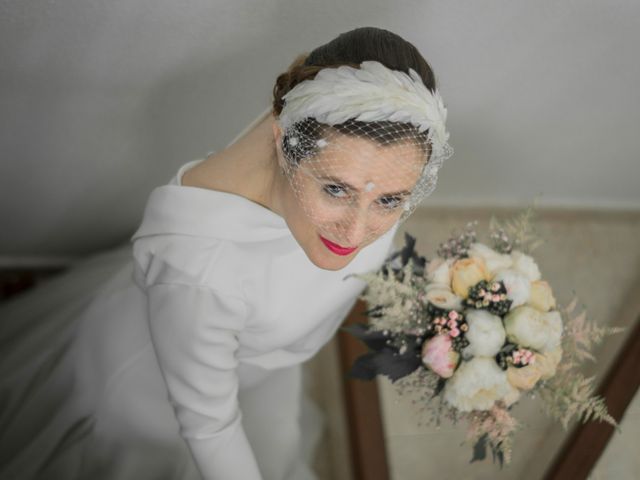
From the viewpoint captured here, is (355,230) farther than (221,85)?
No

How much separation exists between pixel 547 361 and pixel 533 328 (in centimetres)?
8

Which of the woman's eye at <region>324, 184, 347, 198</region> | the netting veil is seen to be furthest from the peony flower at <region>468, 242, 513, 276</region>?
the woman's eye at <region>324, 184, 347, 198</region>

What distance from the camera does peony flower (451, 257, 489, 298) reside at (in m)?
1.33

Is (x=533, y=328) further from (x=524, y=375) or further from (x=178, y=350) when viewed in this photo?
(x=178, y=350)

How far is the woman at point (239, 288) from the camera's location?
1.12 m

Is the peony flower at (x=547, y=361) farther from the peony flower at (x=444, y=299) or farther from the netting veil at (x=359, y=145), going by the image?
the netting veil at (x=359, y=145)

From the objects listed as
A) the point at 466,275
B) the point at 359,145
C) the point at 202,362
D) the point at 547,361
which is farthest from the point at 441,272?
the point at 202,362

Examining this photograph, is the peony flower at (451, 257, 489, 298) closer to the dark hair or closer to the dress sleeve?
the dark hair

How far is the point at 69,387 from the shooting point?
175 centimetres

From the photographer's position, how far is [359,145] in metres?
1.10

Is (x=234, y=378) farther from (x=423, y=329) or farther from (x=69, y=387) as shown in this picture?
(x=69, y=387)

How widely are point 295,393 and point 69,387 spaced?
24.5 inches

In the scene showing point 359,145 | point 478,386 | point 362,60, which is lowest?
point 478,386

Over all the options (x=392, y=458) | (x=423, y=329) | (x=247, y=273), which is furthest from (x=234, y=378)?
(x=392, y=458)
